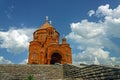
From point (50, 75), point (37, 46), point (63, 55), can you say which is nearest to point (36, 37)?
point (37, 46)

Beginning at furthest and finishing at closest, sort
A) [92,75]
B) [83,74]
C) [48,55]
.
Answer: [48,55]
[83,74]
[92,75]

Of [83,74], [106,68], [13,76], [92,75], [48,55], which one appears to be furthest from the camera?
[48,55]

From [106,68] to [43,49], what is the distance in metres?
22.5

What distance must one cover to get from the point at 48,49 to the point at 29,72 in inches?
546

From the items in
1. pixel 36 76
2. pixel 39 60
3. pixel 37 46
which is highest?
pixel 37 46

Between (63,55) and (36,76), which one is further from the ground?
(63,55)

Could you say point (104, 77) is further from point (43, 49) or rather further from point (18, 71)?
point (43, 49)

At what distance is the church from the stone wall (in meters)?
12.5

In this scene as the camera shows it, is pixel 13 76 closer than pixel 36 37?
Yes

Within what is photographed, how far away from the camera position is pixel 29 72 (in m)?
16.2

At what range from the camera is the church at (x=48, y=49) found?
30109mm

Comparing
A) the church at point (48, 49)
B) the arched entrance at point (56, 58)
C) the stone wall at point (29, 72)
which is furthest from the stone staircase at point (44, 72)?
the arched entrance at point (56, 58)

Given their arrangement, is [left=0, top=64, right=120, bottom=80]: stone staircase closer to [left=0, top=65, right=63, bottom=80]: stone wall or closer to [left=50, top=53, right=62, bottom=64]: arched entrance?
[left=0, top=65, right=63, bottom=80]: stone wall

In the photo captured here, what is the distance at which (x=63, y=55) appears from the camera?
99.1ft
